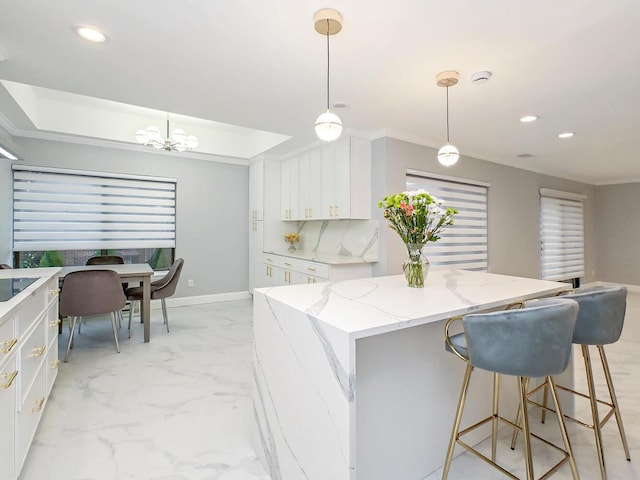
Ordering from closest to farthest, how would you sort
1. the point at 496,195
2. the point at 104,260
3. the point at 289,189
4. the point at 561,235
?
1. the point at 104,260
2. the point at 496,195
3. the point at 289,189
4. the point at 561,235

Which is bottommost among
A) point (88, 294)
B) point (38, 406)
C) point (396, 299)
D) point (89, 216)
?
point (38, 406)

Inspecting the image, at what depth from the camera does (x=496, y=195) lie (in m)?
5.16

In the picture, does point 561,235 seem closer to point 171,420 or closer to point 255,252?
point 255,252

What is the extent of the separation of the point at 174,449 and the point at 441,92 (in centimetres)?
320

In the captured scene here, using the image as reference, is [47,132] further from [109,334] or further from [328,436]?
[328,436]

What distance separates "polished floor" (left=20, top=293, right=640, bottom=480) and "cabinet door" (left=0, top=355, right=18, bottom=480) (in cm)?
33

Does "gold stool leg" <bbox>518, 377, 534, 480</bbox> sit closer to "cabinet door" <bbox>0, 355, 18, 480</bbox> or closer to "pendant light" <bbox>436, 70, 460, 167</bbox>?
"pendant light" <bbox>436, 70, 460, 167</bbox>

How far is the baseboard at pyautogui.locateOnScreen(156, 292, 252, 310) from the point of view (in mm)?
5152

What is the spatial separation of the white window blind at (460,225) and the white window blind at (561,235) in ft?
6.13

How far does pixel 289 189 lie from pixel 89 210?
9.15 ft

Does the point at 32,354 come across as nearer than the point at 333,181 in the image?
Yes

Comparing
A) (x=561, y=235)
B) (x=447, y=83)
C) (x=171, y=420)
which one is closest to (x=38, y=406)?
(x=171, y=420)

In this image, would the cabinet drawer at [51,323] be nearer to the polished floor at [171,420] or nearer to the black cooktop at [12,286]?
the black cooktop at [12,286]

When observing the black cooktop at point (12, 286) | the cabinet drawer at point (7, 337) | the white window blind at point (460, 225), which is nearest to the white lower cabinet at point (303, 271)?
the white window blind at point (460, 225)
